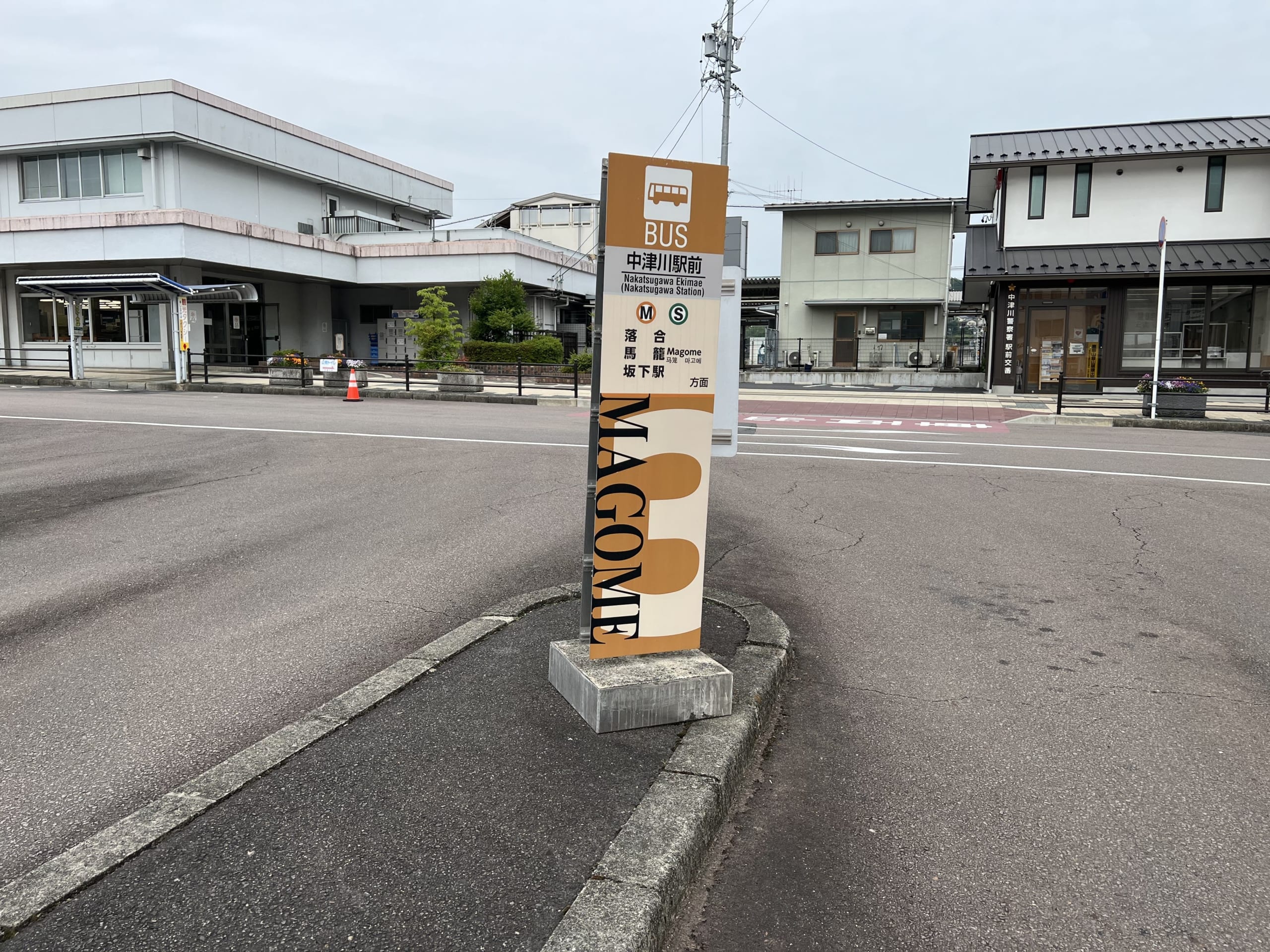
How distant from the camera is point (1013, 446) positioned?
1514cm

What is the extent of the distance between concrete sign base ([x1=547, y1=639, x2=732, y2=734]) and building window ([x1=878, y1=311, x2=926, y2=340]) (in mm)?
38143

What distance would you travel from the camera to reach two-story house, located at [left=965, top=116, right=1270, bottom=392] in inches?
1062

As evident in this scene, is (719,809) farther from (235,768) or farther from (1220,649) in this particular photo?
(1220,649)

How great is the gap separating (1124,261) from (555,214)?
38194 mm

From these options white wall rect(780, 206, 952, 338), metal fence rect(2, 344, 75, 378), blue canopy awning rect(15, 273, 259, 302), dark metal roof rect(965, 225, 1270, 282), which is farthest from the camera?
white wall rect(780, 206, 952, 338)

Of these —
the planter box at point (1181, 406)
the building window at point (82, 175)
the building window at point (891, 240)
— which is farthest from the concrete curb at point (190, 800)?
the building window at point (82, 175)

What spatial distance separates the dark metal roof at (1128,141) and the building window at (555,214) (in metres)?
32.4

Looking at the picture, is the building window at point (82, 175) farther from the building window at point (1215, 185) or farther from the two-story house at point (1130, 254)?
the building window at point (1215, 185)

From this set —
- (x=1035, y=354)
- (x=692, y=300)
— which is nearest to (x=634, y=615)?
(x=692, y=300)

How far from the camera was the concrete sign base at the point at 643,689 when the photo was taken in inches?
145

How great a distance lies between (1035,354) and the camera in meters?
29.0

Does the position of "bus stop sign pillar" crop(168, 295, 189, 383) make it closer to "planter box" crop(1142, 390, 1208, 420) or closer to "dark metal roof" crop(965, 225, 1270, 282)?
"dark metal roof" crop(965, 225, 1270, 282)

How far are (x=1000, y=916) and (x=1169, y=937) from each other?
47cm

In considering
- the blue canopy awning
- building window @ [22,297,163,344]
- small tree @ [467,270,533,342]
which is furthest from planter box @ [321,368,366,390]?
building window @ [22,297,163,344]
